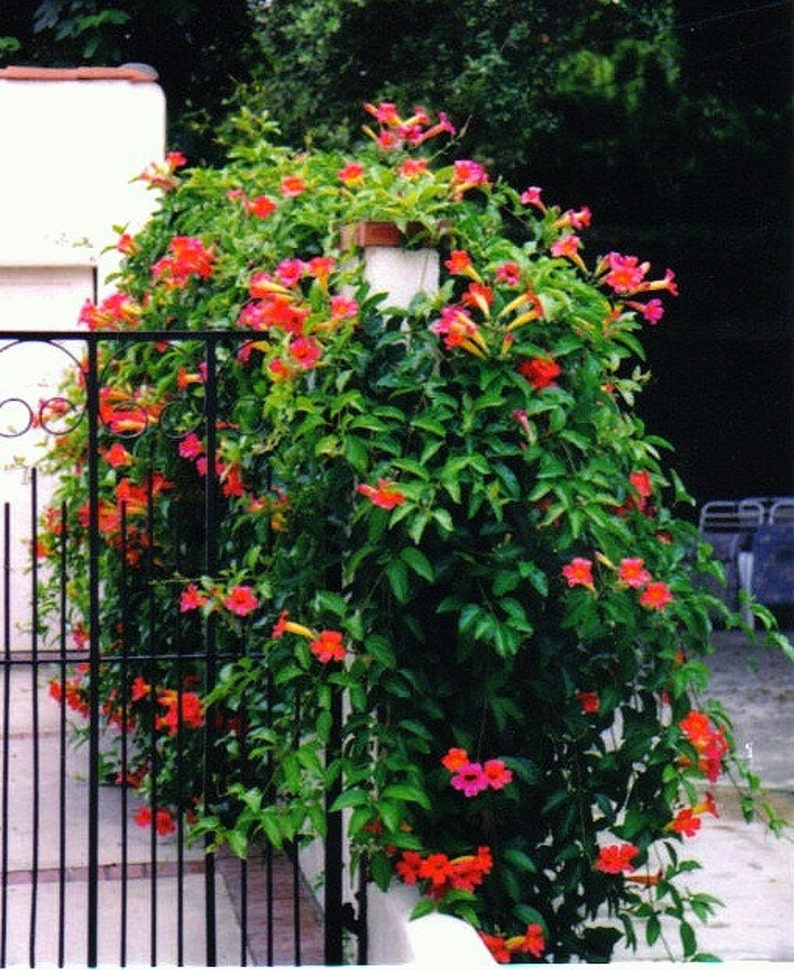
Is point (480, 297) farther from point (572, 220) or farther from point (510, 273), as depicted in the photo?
point (572, 220)

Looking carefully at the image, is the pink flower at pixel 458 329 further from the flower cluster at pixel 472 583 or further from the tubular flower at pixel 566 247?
the tubular flower at pixel 566 247

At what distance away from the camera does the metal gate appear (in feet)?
14.9

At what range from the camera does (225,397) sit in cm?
526

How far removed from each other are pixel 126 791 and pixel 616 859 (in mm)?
1884

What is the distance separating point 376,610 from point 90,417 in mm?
1010

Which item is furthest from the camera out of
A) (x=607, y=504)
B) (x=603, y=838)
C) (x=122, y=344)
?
(x=603, y=838)

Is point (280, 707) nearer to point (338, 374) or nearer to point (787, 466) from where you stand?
point (338, 374)

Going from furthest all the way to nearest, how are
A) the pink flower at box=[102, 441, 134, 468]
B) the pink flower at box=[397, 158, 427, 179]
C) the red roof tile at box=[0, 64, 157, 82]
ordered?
the red roof tile at box=[0, 64, 157, 82], the pink flower at box=[102, 441, 134, 468], the pink flower at box=[397, 158, 427, 179]

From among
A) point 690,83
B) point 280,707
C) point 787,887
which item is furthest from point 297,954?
point 690,83

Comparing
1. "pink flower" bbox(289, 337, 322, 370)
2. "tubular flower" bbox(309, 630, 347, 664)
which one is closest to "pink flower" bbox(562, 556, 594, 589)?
"tubular flower" bbox(309, 630, 347, 664)

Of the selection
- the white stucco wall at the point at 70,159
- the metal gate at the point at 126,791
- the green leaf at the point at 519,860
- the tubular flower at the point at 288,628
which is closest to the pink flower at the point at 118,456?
the metal gate at the point at 126,791

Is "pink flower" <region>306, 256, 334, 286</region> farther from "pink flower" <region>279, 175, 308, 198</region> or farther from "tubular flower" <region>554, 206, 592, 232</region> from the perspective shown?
"pink flower" <region>279, 175, 308, 198</region>

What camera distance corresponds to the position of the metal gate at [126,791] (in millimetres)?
4535

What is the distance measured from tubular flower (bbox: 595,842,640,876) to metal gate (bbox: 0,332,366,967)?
0.69 m
